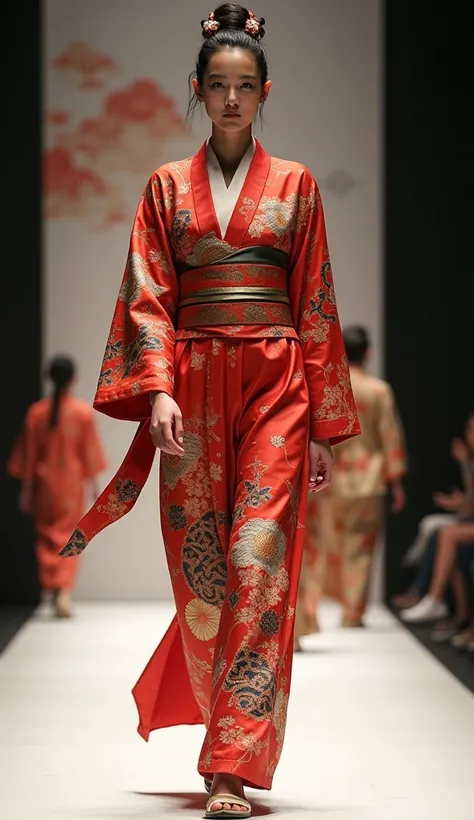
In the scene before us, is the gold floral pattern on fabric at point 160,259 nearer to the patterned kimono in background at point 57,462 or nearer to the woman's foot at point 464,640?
the woman's foot at point 464,640

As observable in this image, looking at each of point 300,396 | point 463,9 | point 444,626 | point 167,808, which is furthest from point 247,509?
point 463,9

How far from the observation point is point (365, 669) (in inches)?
209

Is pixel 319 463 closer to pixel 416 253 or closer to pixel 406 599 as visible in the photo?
pixel 406 599

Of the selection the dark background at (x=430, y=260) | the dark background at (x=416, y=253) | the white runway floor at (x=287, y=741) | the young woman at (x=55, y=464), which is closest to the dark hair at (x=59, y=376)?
the young woman at (x=55, y=464)

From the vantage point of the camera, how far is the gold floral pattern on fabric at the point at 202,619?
9.76 feet

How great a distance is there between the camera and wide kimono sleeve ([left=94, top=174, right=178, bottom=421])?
2.97 meters

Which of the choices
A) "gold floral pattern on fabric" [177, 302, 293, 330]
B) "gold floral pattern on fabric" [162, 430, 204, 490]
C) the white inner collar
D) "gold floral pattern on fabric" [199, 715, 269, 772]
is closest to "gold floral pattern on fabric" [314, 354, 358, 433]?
"gold floral pattern on fabric" [177, 302, 293, 330]

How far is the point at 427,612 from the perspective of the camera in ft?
22.7

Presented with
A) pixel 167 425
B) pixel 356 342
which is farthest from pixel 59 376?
pixel 167 425

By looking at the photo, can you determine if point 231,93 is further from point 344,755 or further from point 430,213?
point 430,213

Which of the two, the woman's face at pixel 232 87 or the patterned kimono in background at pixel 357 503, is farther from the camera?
the patterned kimono in background at pixel 357 503

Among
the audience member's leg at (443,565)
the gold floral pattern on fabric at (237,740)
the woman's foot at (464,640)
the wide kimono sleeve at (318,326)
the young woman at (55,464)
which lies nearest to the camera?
the gold floral pattern on fabric at (237,740)

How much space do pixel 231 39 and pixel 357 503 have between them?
3.84 meters

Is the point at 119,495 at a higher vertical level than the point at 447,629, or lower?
higher
